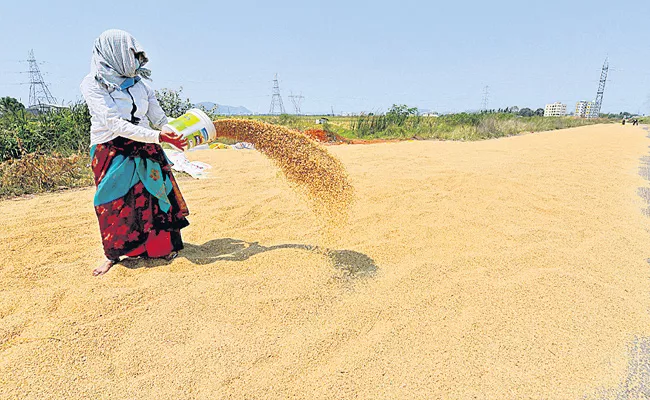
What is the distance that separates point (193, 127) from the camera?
2232mm

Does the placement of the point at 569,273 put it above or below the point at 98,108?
below

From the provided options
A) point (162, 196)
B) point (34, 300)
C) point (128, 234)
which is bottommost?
point (34, 300)

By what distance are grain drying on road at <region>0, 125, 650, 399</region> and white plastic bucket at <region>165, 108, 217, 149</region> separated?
33.6 inches

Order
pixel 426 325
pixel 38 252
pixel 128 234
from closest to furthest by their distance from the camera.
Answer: pixel 426 325, pixel 128 234, pixel 38 252

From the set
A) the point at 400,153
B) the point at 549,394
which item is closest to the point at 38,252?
the point at 549,394

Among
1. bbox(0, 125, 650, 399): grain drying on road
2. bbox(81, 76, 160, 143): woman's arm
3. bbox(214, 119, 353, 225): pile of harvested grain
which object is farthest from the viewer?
bbox(214, 119, 353, 225): pile of harvested grain

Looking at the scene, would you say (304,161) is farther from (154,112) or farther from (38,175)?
(38,175)

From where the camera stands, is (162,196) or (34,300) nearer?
(34,300)

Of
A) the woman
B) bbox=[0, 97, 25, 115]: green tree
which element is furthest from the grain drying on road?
bbox=[0, 97, 25, 115]: green tree

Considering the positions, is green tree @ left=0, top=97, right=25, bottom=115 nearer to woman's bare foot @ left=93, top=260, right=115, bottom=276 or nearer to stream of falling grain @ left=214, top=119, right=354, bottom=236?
woman's bare foot @ left=93, top=260, right=115, bottom=276

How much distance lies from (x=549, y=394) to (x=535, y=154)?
24.6 feet

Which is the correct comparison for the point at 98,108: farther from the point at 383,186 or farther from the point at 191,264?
the point at 383,186

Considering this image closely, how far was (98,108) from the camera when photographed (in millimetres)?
2021

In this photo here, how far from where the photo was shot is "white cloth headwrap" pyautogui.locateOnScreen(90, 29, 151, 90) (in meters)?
2.03
